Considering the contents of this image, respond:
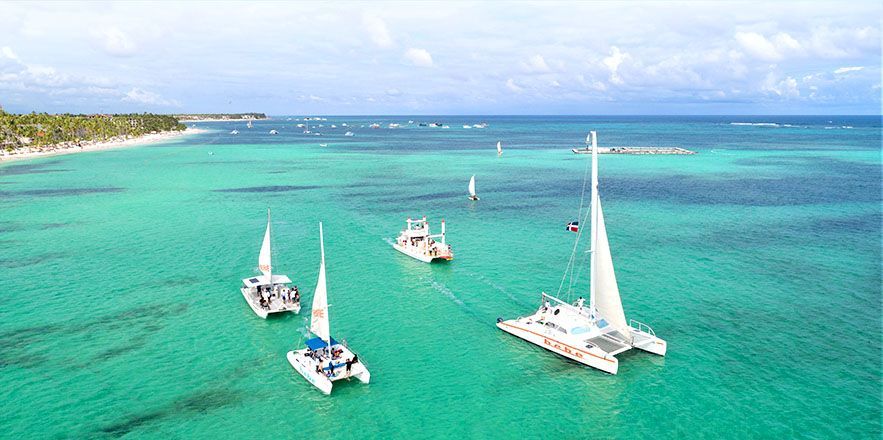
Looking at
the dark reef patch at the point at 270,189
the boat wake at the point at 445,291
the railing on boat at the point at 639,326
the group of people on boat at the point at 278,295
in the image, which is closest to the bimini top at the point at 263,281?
the group of people on boat at the point at 278,295

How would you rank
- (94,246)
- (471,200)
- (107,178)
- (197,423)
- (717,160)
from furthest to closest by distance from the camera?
(717,160) → (107,178) → (471,200) → (94,246) → (197,423)

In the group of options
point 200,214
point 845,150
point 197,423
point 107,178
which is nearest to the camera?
point 197,423

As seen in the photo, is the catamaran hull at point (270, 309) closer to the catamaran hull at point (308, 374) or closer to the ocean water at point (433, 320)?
the ocean water at point (433, 320)

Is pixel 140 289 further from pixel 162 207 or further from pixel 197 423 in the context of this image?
pixel 162 207

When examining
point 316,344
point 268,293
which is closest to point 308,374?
point 316,344

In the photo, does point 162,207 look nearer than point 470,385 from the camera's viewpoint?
No

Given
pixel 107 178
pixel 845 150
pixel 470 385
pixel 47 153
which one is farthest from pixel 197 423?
pixel 845 150

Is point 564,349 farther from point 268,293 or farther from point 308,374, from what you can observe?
point 268,293
